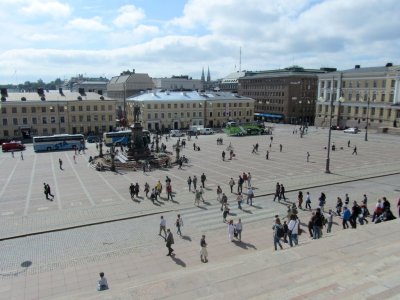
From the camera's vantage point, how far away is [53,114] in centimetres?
7144

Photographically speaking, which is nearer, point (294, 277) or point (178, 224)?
point (294, 277)

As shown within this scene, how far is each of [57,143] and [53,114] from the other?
19785 millimetres

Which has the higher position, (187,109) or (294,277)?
(187,109)

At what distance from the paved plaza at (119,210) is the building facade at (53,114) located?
2422 centimetres

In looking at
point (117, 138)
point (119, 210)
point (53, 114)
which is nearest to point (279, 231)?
point (119, 210)

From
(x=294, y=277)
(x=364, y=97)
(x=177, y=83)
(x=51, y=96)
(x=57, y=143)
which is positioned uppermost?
(x=177, y=83)

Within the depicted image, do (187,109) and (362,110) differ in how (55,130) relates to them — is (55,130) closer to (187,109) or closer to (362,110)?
(187,109)

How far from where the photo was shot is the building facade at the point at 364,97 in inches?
3063

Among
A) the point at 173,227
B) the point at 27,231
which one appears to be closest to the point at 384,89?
the point at 173,227

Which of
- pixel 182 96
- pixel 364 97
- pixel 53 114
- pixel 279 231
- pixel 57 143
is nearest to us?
pixel 279 231

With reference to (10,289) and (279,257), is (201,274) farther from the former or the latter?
(10,289)

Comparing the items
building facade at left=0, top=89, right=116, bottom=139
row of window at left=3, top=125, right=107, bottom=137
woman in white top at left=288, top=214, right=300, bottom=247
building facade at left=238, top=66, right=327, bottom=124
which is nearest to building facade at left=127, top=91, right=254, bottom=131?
building facade at left=0, top=89, right=116, bottom=139

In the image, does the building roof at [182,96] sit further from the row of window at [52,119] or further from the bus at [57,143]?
the bus at [57,143]

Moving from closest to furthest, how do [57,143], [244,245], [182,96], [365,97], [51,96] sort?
[244,245], [57,143], [51,96], [365,97], [182,96]
